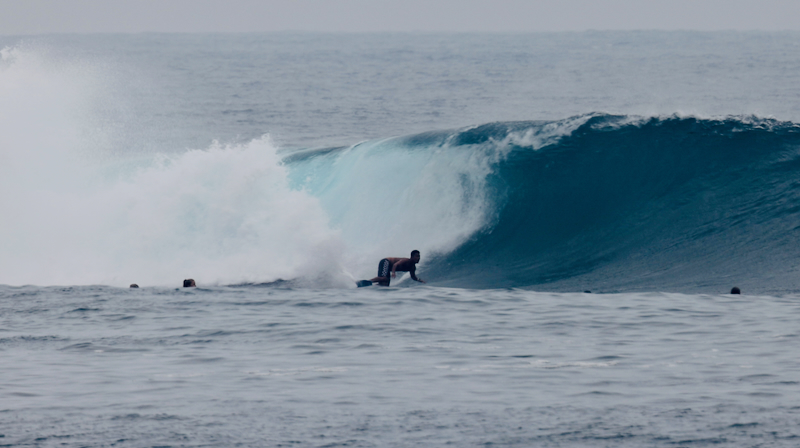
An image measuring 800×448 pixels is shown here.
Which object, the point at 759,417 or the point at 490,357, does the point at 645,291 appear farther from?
the point at 759,417

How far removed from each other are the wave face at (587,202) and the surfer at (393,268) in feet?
2.80

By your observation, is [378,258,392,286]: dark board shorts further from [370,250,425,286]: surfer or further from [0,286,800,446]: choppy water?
[0,286,800,446]: choppy water

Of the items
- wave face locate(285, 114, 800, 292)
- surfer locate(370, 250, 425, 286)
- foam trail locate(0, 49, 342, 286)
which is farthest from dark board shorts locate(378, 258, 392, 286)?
foam trail locate(0, 49, 342, 286)

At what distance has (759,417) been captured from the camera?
6.73 m

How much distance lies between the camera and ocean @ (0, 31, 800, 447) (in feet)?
23.2

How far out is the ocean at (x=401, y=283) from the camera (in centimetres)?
707

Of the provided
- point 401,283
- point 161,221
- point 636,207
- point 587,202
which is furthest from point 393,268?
point 161,221

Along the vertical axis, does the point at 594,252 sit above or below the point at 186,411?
above

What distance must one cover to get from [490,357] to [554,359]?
0.59 m

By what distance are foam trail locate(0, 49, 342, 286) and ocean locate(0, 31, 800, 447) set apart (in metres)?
0.06

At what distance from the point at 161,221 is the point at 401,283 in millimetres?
6349

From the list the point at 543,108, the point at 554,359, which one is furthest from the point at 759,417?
the point at 543,108

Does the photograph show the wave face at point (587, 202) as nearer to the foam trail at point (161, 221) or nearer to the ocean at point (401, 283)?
the ocean at point (401, 283)

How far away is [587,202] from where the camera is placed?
17.4 metres
